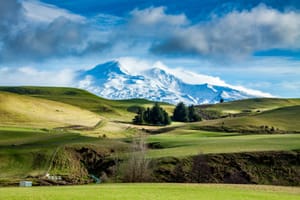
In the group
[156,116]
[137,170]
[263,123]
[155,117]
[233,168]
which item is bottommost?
[233,168]

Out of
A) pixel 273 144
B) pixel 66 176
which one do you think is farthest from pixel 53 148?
pixel 273 144

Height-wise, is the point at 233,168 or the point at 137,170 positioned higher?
the point at 137,170

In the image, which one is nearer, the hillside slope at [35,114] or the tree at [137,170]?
the tree at [137,170]

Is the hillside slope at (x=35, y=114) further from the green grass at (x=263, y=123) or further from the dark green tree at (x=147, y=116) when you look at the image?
the green grass at (x=263, y=123)

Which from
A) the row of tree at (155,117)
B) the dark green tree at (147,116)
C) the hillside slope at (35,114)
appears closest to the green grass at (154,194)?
the hillside slope at (35,114)

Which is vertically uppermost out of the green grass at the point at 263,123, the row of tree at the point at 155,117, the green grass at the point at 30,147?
the row of tree at the point at 155,117

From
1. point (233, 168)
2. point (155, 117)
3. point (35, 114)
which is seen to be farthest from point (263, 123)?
point (35, 114)

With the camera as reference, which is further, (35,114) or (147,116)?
(147,116)

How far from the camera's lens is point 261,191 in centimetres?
4531

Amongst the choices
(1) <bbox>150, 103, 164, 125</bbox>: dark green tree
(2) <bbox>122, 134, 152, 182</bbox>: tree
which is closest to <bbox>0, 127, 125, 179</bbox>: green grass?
(2) <bbox>122, 134, 152, 182</bbox>: tree

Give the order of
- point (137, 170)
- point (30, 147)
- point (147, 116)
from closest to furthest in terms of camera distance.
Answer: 1. point (137, 170)
2. point (30, 147)
3. point (147, 116)

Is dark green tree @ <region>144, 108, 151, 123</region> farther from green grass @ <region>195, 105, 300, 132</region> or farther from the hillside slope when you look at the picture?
green grass @ <region>195, 105, 300, 132</region>

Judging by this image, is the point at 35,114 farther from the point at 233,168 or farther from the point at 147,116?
the point at 233,168

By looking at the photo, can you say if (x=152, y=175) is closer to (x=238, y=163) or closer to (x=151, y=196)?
(x=238, y=163)
